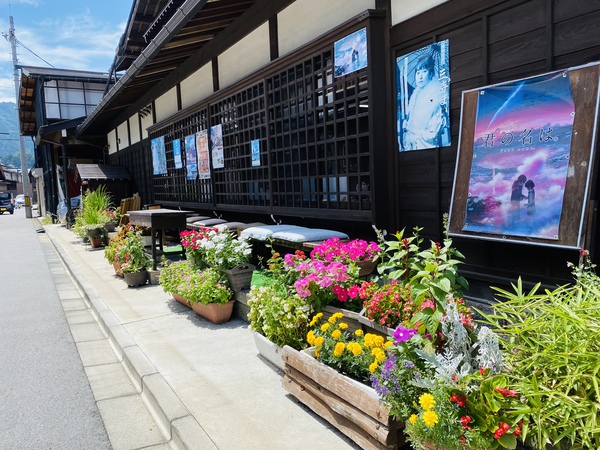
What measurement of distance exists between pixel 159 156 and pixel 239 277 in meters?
7.88

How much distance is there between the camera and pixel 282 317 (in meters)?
3.83

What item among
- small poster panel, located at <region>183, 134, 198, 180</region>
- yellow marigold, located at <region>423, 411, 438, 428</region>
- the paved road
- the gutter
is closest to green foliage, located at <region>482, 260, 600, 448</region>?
yellow marigold, located at <region>423, 411, 438, 428</region>

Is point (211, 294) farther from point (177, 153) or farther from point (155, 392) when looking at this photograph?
point (177, 153)

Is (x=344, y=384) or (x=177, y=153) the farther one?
(x=177, y=153)

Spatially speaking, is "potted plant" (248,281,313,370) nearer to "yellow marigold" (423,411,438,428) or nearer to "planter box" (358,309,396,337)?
A: "planter box" (358,309,396,337)

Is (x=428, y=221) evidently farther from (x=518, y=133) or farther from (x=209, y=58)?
(x=209, y=58)

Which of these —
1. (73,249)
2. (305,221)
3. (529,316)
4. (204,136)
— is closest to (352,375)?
(529,316)

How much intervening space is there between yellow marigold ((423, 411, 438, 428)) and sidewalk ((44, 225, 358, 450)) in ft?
2.99

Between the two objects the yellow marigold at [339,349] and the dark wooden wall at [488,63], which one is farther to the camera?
the dark wooden wall at [488,63]

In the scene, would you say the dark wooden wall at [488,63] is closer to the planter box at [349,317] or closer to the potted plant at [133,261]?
the planter box at [349,317]

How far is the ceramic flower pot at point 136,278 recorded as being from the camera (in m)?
7.55

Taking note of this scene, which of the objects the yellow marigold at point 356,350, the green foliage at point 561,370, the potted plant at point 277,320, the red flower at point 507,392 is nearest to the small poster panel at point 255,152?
the potted plant at point 277,320

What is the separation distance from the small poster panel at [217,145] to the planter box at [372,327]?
5.73 metres

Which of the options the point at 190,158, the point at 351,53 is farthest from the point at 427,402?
the point at 190,158
